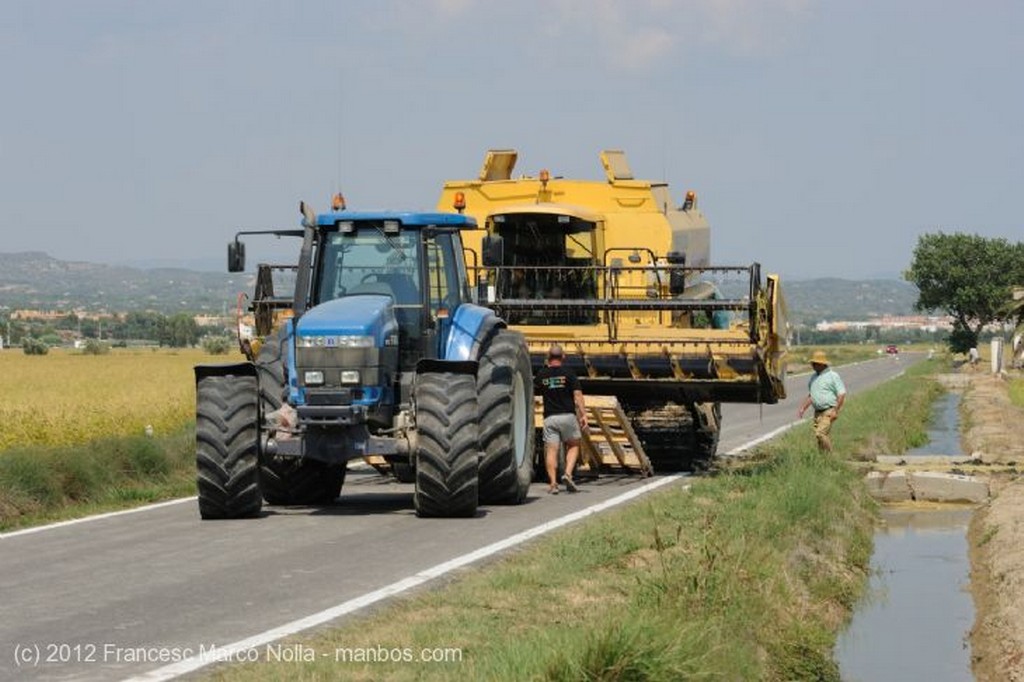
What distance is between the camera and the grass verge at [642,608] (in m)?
8.72

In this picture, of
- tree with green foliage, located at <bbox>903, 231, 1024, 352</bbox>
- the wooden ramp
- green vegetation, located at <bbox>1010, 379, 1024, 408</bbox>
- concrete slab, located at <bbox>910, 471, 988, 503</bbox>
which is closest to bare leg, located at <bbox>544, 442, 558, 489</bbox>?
the wooden ramp

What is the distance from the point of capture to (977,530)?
1895 centimetres

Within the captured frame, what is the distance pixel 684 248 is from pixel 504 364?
31.7 feet

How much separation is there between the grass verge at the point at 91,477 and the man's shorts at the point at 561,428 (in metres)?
4.22

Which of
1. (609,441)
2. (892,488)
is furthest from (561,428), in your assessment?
(892,488)

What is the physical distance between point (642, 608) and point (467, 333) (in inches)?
302

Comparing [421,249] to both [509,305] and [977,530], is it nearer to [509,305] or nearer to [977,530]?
[509,305]

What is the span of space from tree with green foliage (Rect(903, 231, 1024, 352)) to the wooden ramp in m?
101

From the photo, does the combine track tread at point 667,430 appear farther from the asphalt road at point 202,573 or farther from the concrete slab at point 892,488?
the asphalt road at point 202,573

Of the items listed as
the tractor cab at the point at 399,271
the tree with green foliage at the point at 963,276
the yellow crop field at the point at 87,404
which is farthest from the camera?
the tree with green foliage at the point at 963,276

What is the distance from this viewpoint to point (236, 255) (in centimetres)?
1681

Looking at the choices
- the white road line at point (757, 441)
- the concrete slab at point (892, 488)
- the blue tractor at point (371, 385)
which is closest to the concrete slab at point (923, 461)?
the concrete slab at point (892, 488)

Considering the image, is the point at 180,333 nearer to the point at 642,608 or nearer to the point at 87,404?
the point at 87,404

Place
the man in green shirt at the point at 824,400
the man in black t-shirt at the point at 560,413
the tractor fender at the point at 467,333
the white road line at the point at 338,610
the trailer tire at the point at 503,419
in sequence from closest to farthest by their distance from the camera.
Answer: the white road line at the point at 338,610 < the trailer tire at the point at 503,419 < the tractor fender at the point at 467,333 < the man in black t-shirt at the point at 560,413 < the man in green shirt at the point at 824,400
